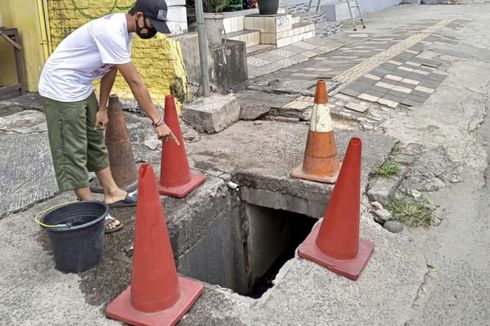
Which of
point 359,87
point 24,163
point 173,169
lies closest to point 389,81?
point 359,87

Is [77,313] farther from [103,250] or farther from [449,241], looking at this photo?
[449,241]

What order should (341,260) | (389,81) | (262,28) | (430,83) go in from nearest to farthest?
(341,260), (389,81), (430,83), (262,28)

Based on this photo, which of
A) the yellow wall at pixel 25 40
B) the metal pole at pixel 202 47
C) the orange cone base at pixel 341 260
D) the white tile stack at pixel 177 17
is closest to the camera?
the orange cone base at pixel 341 260

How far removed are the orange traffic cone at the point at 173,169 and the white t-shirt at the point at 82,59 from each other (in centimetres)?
71

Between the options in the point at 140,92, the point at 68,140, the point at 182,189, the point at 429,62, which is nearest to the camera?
the point at 140,92

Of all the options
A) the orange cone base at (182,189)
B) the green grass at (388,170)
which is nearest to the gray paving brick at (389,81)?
the green grass at (388,170)

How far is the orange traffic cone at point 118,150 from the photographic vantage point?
11.5ft

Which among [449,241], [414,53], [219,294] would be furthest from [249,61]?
[219,294]

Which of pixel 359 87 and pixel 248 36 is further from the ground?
pixel 248 36

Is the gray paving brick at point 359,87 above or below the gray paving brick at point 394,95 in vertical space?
above

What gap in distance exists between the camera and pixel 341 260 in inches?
108

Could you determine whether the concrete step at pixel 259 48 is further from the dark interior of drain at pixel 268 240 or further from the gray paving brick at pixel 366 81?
the dark interior of drain at pixel 268 240

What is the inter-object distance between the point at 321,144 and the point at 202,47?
6.98ft

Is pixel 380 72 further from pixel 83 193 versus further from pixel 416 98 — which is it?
pixel 83 193
